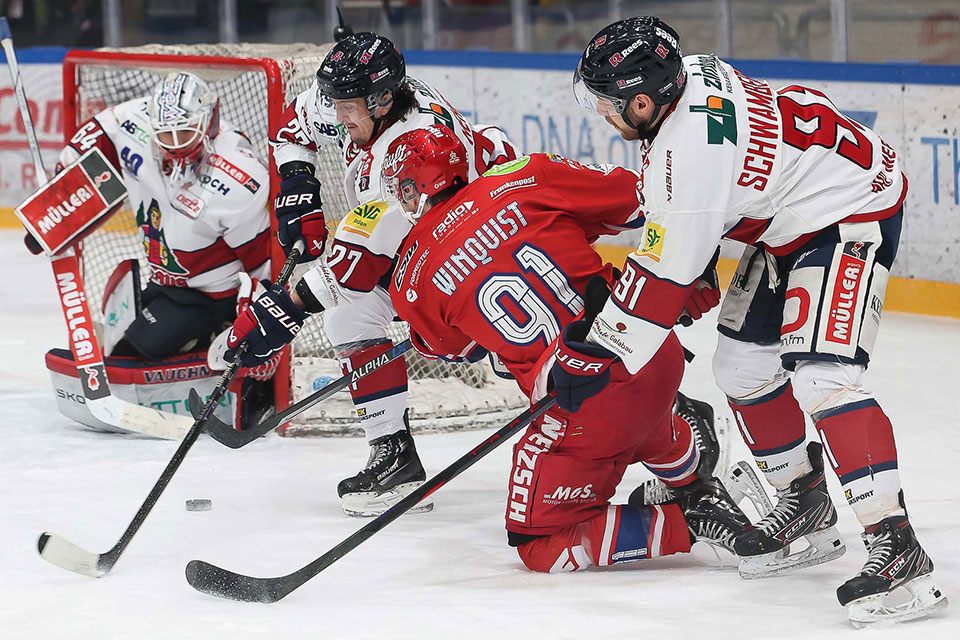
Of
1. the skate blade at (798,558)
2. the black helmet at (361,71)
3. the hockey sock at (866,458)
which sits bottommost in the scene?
the skate blade at (798,558)

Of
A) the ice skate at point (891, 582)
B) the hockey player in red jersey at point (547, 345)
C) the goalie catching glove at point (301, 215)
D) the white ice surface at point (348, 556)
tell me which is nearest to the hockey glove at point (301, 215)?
the goalie catching glove at point (301, 215)

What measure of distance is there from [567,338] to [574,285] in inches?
10.6

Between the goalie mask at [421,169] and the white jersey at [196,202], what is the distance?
1.26m

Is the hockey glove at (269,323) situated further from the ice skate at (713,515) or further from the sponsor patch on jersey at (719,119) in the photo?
the sponsor patch on jersey at (719,119)

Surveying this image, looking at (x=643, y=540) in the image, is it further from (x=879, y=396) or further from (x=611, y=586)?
(x=879, y=396)

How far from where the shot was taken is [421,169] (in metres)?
2.77

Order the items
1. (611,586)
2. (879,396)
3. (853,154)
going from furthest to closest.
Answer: (879,396), (611,586), (853,154)

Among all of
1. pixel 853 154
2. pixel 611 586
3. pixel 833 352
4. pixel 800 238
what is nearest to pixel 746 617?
pixel 611 586

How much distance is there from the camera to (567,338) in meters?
2.46

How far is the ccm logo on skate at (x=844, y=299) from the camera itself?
236cm

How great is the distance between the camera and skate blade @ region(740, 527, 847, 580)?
2.64m

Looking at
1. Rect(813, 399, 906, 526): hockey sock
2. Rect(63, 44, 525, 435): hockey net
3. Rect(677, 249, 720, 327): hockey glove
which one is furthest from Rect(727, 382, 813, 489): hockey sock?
Rect(63, 44, 525, 435): hockey net

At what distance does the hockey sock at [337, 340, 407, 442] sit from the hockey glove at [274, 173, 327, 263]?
303mm

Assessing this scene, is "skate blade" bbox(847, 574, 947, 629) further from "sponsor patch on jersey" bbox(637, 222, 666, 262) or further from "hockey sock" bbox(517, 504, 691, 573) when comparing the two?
"sponsor patch on jersey" bbox(637, 222, 666, 262)
